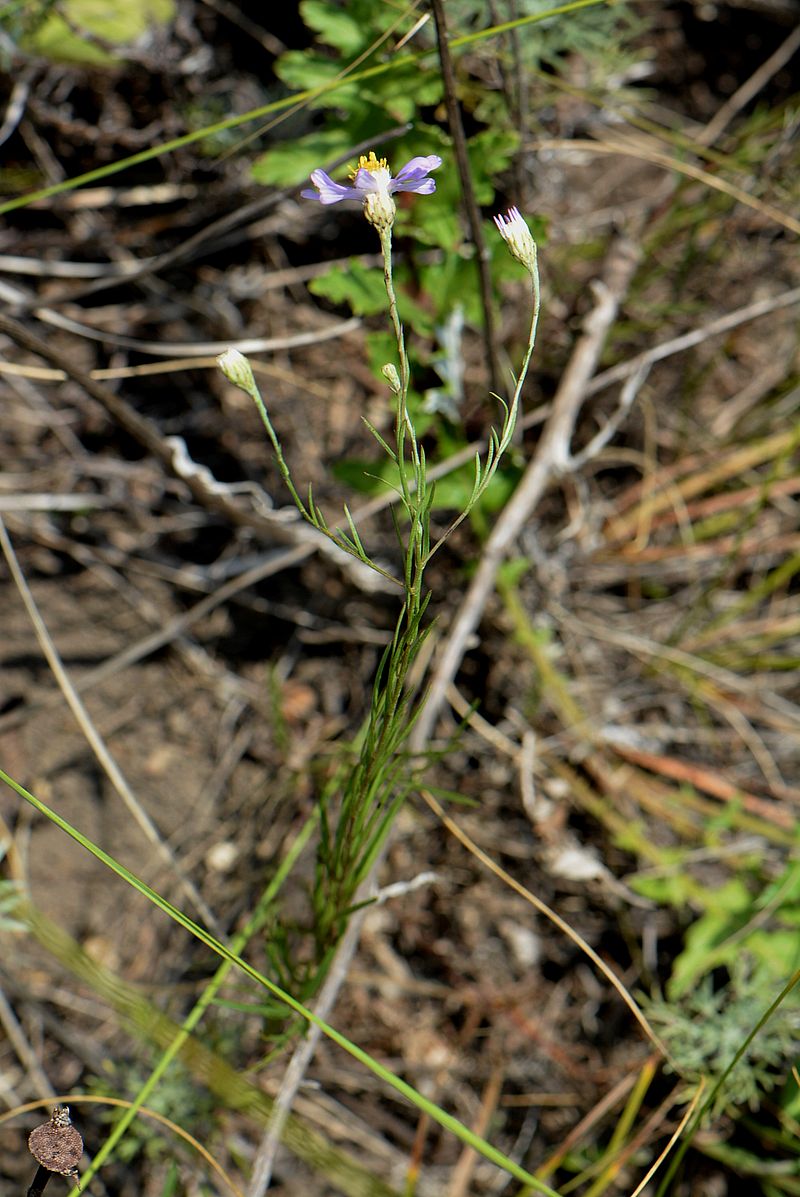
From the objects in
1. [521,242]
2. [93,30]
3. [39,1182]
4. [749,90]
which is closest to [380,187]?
[521,242]

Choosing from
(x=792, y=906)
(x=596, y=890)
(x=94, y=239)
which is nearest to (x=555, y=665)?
(x=596, y=890)

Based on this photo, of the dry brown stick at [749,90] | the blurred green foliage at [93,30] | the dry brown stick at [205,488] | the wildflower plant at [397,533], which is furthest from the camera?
the dry brown stick at [749,90]

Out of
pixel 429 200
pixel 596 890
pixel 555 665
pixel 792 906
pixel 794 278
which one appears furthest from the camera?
pixel 794 278

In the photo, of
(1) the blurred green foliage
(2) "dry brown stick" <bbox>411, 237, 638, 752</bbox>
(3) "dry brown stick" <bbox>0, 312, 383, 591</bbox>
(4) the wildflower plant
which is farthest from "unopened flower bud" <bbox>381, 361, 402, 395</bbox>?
(1) the blurred green foliage

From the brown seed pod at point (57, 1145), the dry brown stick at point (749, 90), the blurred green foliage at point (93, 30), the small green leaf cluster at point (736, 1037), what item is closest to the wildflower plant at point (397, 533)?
the brown seed pod at point (57, 1145)

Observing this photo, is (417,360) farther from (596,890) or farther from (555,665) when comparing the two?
(596,890)

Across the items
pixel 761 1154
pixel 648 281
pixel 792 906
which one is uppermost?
Result: pixel 648 281

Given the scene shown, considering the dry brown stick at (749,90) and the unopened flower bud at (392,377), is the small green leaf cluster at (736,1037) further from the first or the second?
the dry brown stick at (749,90)
